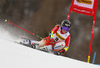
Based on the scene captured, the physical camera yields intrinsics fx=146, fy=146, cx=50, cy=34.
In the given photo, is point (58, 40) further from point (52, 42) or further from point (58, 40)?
point (52, 42)

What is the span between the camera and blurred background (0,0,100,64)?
305 inches

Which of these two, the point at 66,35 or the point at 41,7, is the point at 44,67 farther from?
the point at 41,7

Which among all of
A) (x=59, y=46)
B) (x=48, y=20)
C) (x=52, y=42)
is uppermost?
(x=48, y=20)

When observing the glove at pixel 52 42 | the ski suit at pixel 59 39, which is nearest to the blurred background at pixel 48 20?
the ski suit at pixel 59 39

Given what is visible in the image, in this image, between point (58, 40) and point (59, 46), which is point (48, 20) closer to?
point (58, 40)

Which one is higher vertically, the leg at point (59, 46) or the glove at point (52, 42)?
the glove at point (52, 42)

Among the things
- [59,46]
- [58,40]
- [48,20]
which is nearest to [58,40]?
[58,40]

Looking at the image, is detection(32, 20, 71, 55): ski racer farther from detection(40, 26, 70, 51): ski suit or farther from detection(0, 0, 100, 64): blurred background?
detection(0, 0, 100, 64): blurred background

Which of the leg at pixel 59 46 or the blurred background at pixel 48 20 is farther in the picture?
the blurred background at pixel 48 20

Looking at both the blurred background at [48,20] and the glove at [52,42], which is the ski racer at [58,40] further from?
the blurred background at [48,20]

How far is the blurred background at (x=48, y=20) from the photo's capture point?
7734 mm

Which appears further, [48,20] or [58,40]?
[48,20]

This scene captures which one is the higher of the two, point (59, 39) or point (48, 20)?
point (48, 20)

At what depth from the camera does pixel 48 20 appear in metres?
7.92
